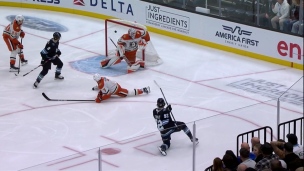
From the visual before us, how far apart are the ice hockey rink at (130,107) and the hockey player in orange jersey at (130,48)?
0.17m

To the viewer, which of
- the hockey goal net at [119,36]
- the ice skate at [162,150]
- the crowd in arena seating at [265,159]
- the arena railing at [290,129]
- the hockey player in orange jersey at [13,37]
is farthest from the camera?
the hockey goal net at [119,36]

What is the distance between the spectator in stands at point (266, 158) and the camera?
26.0ft

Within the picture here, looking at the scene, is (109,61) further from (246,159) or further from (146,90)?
(246,159)

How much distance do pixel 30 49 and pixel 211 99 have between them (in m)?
4.69

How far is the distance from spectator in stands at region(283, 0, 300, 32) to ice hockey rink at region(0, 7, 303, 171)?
0.74 metres

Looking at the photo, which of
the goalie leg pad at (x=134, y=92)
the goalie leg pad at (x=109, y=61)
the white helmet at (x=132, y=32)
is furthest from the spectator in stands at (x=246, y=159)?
the goalie leg pad at (x=109, y=61)

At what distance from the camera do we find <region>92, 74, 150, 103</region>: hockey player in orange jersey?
Result: 1295 cm

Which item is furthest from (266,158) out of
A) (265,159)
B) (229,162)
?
(229,162)

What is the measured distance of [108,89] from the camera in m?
13.1

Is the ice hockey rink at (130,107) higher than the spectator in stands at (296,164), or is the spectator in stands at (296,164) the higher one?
the spectator in stands at (296,164)

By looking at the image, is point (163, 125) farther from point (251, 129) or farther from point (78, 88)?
point (78, 88)

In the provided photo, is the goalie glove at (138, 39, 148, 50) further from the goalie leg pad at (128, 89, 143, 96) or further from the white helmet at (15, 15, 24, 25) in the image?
the white helmet at (15, 15, 24, 25)

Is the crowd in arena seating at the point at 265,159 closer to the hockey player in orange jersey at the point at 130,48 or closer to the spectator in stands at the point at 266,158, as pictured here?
the spectator in stands at the point at 266,158

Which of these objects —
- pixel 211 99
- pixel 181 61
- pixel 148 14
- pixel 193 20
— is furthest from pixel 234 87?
pixel 148 14
